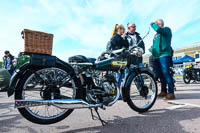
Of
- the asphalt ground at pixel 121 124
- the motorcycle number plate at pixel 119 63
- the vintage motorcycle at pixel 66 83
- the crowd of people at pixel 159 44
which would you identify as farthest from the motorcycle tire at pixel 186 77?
the motorcycle number plate at pixel 119 63

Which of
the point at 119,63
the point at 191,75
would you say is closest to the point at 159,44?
the point at 119,63

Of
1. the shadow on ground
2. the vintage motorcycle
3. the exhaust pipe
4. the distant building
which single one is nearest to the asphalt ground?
the shadow on ground

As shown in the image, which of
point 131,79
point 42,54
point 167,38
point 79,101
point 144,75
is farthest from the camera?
point 167,38

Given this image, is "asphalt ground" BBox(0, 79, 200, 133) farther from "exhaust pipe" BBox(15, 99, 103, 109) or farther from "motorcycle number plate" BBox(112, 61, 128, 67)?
"motorcycle number plate" BBox(112, 61, 128, 67)

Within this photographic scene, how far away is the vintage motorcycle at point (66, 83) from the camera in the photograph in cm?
166

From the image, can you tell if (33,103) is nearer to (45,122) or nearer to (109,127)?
(45,122)

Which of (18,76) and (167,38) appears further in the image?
(167,38)

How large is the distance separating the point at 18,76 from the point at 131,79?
165 centimetres

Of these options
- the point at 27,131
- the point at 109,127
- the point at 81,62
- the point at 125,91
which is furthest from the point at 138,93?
the point at 27,131

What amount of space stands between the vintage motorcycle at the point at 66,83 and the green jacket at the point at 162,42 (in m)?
1.37

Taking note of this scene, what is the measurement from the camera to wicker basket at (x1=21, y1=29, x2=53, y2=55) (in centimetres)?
159

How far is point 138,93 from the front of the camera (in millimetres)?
2729

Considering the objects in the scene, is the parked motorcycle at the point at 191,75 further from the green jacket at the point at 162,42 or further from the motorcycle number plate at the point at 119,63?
the motorcycle number plate at the point at 119,63

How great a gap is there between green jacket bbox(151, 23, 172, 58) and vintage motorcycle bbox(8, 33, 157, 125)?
137 centimetres
